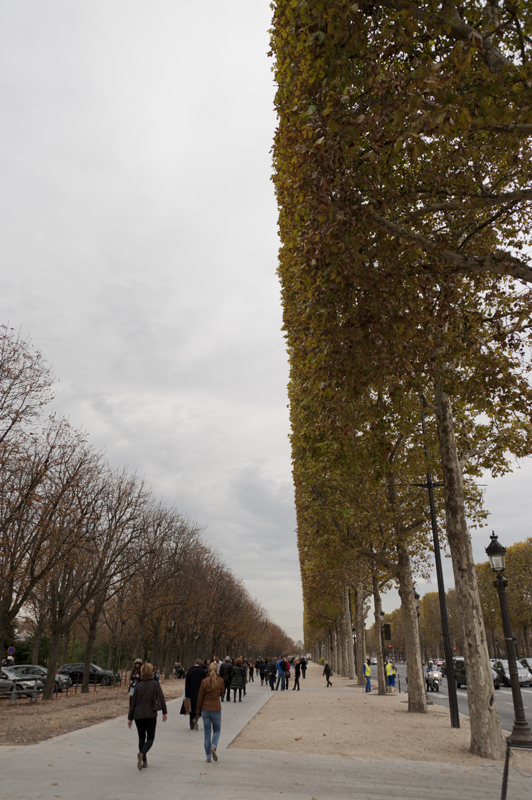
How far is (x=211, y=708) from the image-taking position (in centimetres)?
884

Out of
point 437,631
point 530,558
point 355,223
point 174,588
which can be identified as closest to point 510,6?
point 355,223

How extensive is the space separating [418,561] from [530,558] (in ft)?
131

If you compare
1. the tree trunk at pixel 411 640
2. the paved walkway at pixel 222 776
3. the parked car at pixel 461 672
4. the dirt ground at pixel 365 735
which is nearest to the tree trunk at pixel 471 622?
the dirt ground at pixel 365 735

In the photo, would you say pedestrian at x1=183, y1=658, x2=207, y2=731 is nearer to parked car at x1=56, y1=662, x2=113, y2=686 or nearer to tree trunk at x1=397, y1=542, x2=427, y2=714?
tree trunk at x1=397, y1=542, x2=427, y2=714

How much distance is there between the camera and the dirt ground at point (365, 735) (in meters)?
10.3

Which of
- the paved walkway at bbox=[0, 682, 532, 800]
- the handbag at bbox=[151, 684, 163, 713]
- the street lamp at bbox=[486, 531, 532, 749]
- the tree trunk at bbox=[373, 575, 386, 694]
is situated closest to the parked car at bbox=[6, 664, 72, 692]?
the tree trunk at bbox=[373, 575, 386, 694]

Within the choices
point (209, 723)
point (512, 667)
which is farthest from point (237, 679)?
point (209, 723)

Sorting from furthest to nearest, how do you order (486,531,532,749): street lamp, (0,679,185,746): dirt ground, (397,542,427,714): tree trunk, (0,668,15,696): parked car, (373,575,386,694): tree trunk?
(373,575,386,694): tree trunk
(0,668,15,696): parked car
(397,542,427,714): tree trunk
(0,679,185,746): dirt ground
(486,531,532,749): street lamp

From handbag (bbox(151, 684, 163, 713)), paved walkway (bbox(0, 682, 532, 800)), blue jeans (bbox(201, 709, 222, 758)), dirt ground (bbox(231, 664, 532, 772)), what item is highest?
handbag (bbox(151, 684, 163, 713))

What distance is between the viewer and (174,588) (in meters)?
37.4

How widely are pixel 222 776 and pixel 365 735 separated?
633cm

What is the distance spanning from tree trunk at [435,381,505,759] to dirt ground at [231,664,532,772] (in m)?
0.42

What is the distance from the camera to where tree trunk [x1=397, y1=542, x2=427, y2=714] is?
1803cm

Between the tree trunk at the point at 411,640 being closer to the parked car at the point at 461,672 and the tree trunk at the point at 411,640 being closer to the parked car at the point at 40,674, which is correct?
the parked car at the point at 461,672
